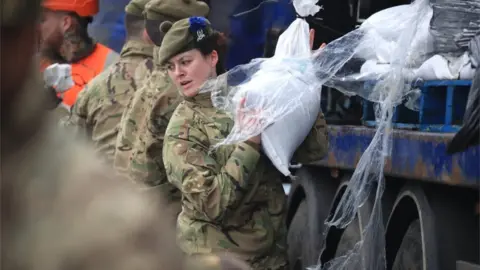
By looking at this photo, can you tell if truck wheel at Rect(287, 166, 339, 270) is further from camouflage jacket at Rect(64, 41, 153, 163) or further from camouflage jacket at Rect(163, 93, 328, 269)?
camouflage jacket at Rect(163, 93, 328, 269)

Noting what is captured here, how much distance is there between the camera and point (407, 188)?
521cm

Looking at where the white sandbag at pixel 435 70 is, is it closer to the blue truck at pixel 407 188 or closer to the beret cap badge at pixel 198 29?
the blue truck at pixel 407 188

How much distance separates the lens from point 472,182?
13.5 feet

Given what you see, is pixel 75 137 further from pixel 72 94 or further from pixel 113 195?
pixel 72 94

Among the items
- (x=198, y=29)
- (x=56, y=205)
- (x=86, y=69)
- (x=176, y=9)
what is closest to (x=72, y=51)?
(x=86, y=69)

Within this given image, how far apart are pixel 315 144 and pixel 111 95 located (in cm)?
217

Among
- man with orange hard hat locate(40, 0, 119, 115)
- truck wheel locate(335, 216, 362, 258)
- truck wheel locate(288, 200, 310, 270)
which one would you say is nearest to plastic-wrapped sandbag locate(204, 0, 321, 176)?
truck wheel locate(335, 216, 362, 258)

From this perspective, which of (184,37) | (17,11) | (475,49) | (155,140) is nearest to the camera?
(17,11)

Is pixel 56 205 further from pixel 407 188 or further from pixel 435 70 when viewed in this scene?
pixel 407 188

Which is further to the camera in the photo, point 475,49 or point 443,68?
point 443,68

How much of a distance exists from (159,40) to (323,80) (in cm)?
168

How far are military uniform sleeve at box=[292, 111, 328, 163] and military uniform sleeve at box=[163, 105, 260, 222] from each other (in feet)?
1.61

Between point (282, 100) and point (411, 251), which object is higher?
point (282, 100)

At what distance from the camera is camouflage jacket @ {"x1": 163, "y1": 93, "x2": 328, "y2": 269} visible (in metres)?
4.57
